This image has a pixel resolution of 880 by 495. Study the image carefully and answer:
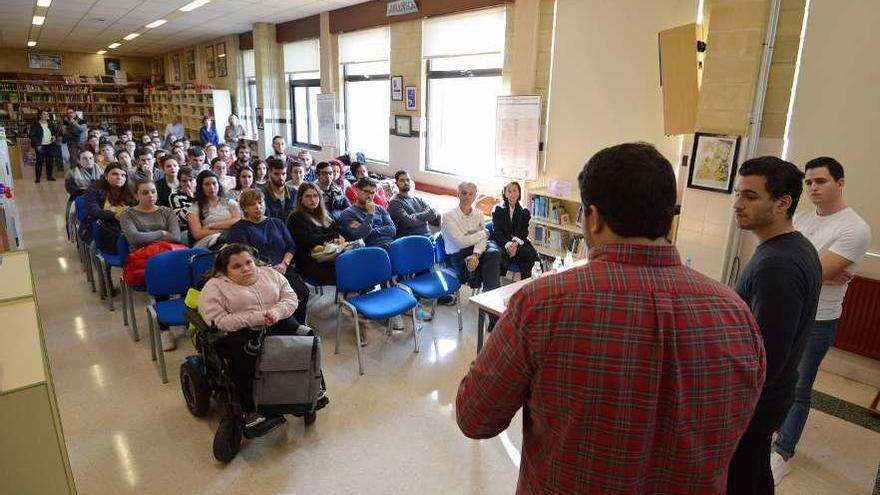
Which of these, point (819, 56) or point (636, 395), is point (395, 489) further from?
point (819, 56)

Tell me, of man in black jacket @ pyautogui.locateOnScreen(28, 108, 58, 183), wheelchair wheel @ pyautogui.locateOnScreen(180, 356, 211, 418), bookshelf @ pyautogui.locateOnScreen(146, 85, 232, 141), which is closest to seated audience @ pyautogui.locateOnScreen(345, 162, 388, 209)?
wheelchair wheel @ pyautogui.locateOnScreen(180, 356, 211, 418)

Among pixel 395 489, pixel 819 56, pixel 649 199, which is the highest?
pixel 819 56

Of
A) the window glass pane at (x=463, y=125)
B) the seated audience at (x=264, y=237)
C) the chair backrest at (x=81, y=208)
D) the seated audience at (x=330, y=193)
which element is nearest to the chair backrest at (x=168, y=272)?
the seated audience at (x=264, y=237)

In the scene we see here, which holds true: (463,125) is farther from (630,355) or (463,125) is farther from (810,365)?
(630,355)

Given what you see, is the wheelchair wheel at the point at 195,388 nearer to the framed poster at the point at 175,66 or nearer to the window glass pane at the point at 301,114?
the window glass pane at the point at 301,114

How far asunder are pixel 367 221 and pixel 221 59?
9.96 meters

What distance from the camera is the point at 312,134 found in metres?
9.96

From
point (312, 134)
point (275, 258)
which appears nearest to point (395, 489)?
point (275, 258)

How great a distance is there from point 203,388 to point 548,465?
2.51 meters

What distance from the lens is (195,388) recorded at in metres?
2.88

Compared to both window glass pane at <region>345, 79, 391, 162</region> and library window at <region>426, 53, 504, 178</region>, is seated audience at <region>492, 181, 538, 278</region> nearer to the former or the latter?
library window at <region>426, 53, 504, 178</region>

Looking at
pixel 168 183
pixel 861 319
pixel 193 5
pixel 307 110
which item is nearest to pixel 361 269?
pixel 168 183

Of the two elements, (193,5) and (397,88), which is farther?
(193,5)

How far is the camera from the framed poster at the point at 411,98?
6.84 metres
